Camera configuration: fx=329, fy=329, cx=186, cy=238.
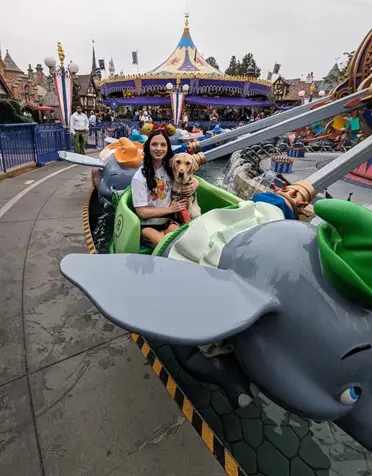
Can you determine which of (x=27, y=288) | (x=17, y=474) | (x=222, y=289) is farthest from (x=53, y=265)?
(x=222, y=289)

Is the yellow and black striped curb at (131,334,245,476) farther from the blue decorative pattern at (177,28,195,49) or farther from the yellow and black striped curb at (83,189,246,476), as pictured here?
the blue decorative pattern at (177,28,195,49)

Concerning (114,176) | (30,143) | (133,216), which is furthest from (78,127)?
(133,216)

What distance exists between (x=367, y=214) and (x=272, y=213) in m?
0.73

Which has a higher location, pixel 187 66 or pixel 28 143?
Result: pixel 187 66

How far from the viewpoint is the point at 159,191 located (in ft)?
8.45

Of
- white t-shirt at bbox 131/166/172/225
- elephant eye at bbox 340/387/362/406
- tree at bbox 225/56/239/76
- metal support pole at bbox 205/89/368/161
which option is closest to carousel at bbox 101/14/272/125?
metal support pole at bbox 205/89/368/161

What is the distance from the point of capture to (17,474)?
1.50 m

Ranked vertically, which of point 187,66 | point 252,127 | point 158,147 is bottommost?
point 158,147

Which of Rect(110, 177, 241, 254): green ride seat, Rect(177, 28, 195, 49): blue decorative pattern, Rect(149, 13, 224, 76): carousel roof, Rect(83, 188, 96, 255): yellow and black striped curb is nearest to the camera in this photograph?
Rect(110, 177, 241, 254): green ride seat

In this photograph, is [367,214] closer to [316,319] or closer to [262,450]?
[316,319]

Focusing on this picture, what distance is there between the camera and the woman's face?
254 cm

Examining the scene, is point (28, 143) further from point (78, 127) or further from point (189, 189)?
point (189, 189)

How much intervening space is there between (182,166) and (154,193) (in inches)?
12.4

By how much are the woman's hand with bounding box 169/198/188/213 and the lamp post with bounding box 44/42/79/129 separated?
406 inches
